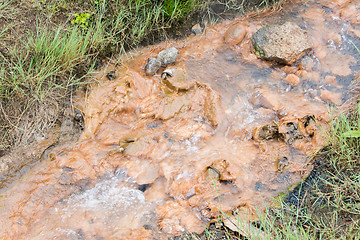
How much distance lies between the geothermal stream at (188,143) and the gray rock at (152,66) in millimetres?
58

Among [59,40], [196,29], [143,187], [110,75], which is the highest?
[59,40]

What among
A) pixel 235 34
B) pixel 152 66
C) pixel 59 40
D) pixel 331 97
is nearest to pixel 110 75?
pixel 152 66

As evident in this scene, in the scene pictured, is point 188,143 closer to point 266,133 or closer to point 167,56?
point 266,133

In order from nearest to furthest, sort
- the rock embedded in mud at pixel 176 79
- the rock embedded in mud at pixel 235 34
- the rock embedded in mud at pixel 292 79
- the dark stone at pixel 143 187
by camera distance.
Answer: the dark stone at pixel 143 187
the rock embedded in mud at pixel 176 79
the rock embedded in mud at pixel 292 79
the rock embedded in mud at pixel 235 34

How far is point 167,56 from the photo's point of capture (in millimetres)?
3631

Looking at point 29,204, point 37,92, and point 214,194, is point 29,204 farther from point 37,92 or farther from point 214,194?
point 214,194

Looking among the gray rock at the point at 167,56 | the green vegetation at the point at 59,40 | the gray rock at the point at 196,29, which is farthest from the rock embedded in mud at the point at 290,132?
the green vegetation at the point at 59,40

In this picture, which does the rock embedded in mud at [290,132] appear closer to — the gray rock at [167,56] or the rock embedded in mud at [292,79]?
the rock embedded in mud at [292,79]

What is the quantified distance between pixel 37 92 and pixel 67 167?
755 mm

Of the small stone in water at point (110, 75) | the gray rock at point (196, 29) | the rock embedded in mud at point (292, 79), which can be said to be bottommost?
the rock embedded in mud at point (292, 79)

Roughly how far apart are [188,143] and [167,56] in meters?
1.05

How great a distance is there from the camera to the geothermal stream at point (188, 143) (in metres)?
2.74

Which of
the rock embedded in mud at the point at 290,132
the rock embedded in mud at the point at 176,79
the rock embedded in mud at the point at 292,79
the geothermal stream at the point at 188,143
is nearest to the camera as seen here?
the geothermal stream at the point at 188,143

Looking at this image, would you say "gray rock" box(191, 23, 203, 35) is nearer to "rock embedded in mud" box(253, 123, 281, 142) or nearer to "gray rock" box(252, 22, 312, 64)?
"gray rock" box(252, 22, 312, 64)
